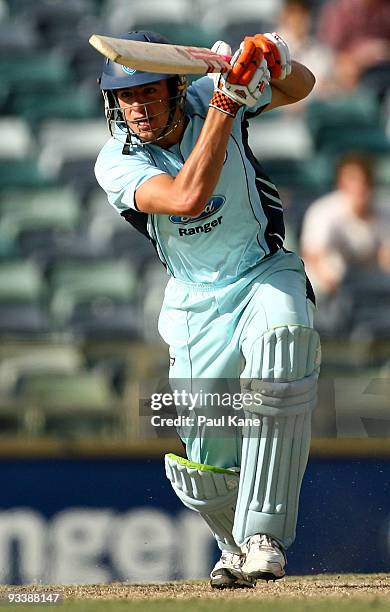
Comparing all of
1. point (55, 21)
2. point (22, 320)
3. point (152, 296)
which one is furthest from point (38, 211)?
point (55, 21)

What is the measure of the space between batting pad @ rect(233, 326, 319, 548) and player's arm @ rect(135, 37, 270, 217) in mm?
541

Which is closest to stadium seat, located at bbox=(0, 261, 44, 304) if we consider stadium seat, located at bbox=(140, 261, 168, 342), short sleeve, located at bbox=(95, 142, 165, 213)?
stadium seat, located at bbox=(140, 261, 168, 342)

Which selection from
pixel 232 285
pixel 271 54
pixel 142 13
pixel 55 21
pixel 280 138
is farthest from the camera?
pixel 55 21

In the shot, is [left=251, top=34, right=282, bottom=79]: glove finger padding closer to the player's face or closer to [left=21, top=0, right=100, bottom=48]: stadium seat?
the player's face

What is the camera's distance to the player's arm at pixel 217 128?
142 inches

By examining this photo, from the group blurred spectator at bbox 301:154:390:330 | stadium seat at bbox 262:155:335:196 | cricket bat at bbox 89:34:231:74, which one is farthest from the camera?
stadium seat at bbox 262:155:335:196

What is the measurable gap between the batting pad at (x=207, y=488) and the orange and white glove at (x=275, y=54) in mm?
1335

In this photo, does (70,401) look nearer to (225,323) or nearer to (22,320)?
(22,320)

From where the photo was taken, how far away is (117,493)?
18.2 ft

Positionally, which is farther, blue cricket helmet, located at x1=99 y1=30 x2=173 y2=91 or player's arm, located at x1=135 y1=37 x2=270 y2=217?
blue cricket helmet, located at x1=99 y1=30 x2=173 y2=91

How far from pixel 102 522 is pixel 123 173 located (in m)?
2.14

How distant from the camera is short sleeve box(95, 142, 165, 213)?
387 centimetres

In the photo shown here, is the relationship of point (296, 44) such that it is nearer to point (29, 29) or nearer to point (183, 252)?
point (29, 29)

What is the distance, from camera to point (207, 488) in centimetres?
420
